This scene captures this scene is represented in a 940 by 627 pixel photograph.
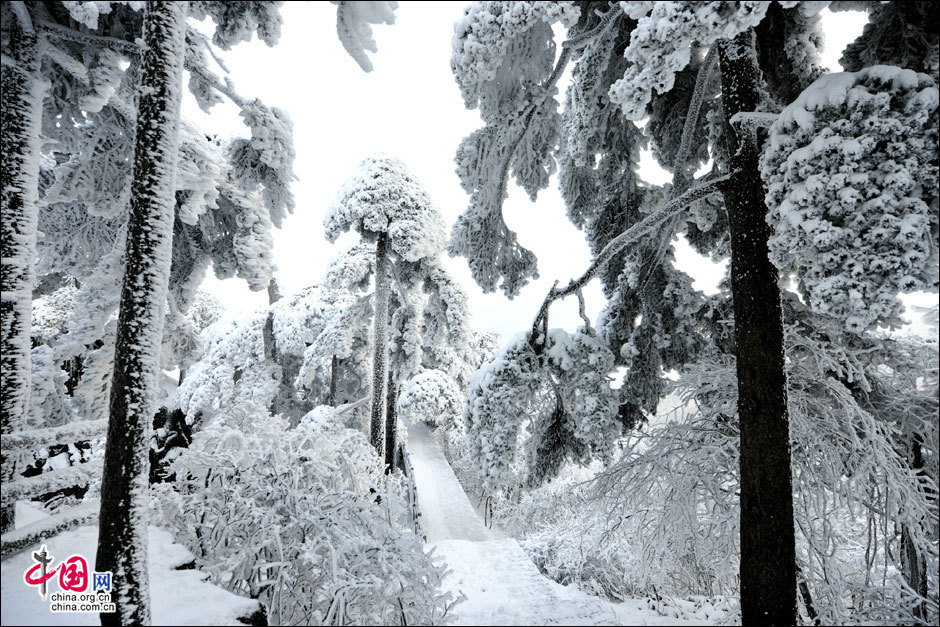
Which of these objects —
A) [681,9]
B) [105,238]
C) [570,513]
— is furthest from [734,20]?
[570,513]

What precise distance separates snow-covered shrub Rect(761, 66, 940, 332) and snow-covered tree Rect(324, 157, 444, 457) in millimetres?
8781

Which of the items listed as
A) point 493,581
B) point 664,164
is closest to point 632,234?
point 664,164

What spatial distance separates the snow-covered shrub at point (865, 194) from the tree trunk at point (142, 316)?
4294 millimetres

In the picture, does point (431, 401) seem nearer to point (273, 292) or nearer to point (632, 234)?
point (273, 292)

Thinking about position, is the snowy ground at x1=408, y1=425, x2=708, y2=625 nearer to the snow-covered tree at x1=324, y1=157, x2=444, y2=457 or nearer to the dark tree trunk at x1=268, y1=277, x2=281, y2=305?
the snow-covered tree at x1=324, y1=157, x2=444, y2=457

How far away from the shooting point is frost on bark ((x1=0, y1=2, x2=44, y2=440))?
3186mm

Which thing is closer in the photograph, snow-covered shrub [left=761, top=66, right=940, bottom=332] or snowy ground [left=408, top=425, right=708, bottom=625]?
snow-covered shrub [left=761, top=66, right=940, bottom=332]

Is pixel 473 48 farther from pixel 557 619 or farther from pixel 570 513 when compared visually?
pixel 570 513

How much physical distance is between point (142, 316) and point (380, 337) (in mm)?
8714

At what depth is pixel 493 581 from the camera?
713cm

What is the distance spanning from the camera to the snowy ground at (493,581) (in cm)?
391

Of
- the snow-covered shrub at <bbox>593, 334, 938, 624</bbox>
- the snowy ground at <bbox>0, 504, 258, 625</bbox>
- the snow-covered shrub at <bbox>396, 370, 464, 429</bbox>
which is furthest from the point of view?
the snow-covered shrub at <bbox>396, 370, 464, 429</bbox>

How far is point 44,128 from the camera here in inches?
189

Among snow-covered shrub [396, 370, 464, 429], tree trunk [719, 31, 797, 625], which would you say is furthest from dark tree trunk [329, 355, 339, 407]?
tree trunk [719, 31, 797, 625]
